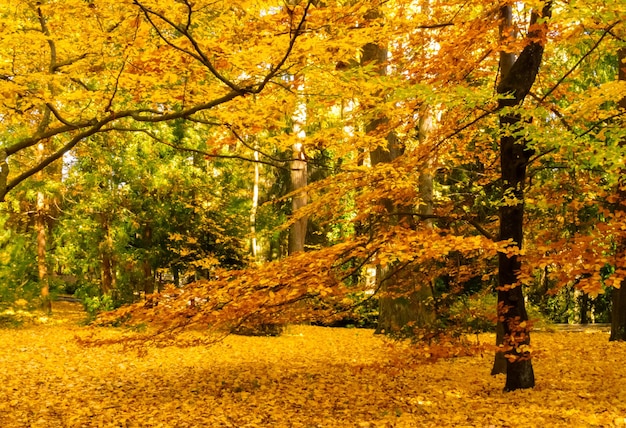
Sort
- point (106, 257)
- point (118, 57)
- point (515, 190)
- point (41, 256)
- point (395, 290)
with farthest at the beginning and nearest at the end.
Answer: point (41, 256) → point (106, 257) → point (395, 290) → point (118, 57) → point (515, 190)

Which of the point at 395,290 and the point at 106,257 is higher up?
the point at 106,257

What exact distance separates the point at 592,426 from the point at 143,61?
Result: 6584 mm

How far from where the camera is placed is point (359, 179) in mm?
7547

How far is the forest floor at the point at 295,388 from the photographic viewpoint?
6.03 m

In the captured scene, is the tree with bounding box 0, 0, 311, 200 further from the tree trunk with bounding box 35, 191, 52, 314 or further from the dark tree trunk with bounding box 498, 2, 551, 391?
the tree trunk with bounding box 35, 191, 52, 314

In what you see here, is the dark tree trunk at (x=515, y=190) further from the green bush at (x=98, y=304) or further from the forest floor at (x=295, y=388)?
the green bush at (x=98, y=304)

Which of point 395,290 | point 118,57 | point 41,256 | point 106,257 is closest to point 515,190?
point 395,290

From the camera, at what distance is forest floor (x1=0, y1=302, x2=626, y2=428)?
6.03 m

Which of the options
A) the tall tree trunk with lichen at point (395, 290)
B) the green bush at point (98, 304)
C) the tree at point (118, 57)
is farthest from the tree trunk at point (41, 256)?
the tall tree trunk with lichen at point (395, 290)

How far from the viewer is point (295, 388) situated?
25.4 feet

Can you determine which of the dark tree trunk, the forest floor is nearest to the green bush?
the forest floor

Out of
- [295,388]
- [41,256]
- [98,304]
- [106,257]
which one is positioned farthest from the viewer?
[41,256]

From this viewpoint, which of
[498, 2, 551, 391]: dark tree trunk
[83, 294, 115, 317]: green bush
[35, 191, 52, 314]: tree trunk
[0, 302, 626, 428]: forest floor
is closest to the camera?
[0, 302, 626, 428]: forest floor

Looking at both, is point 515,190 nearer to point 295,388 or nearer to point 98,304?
point 295,388
